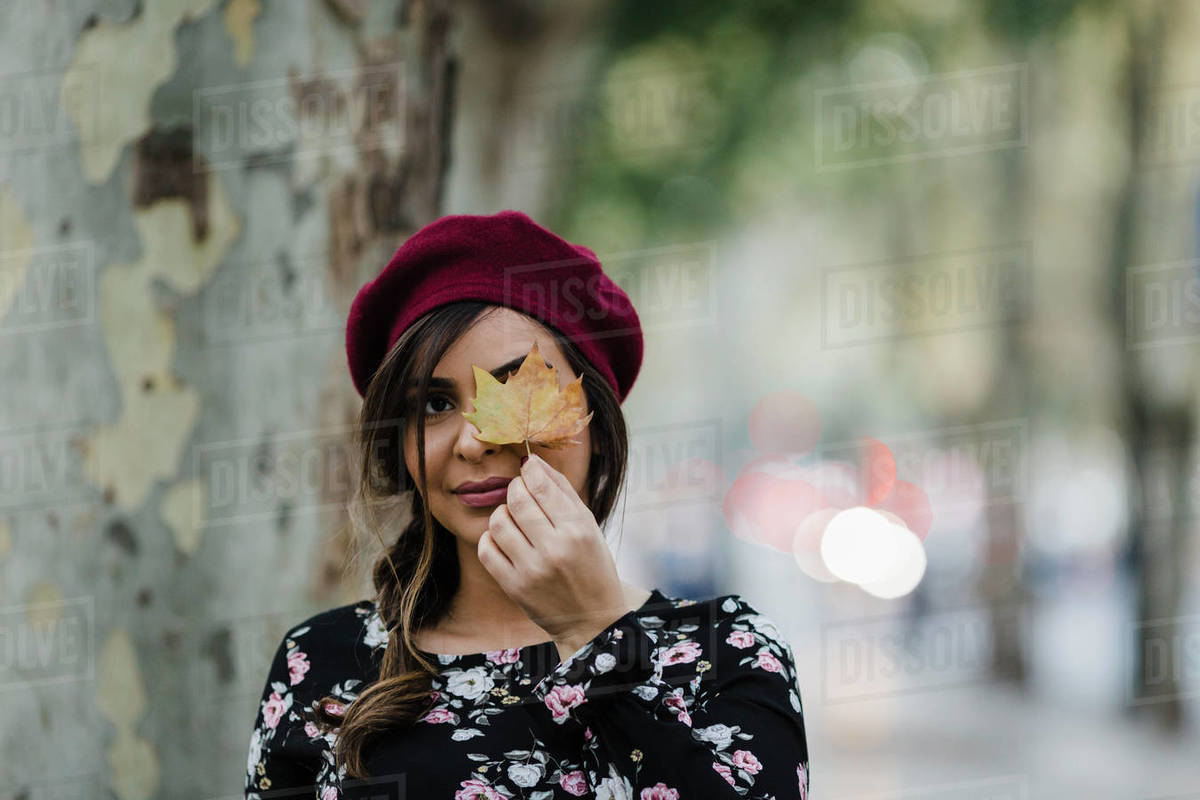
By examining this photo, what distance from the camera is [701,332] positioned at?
37.5 feet

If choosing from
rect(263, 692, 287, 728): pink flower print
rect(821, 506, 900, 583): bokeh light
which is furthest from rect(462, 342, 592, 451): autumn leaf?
rect(821, 506, 900, 583): bokeh light

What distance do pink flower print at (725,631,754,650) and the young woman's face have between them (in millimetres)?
417

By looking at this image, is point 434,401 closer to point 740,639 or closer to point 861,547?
point 740,639

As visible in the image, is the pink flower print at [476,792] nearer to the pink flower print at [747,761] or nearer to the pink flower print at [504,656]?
the pink flower print at [504,656]

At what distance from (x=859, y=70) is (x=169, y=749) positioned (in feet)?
21.6

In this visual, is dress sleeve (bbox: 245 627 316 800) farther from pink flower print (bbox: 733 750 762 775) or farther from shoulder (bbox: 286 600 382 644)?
pink flower print (bbox: 733 750 762 775)

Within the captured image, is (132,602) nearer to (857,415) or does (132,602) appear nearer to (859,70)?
(859,70)

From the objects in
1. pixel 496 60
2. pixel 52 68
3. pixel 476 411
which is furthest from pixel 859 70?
pixel 476 411

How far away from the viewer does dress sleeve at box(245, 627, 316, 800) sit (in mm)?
2092

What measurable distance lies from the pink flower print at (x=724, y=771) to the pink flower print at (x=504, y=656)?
471mm

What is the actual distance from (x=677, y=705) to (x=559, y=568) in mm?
289

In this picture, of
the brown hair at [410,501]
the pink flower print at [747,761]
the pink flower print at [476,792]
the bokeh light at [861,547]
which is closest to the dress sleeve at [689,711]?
the pink flower print at [747,761]

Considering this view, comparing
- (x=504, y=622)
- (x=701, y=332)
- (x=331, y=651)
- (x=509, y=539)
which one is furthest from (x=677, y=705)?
(x=701, y=332)

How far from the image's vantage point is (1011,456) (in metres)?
10.8
